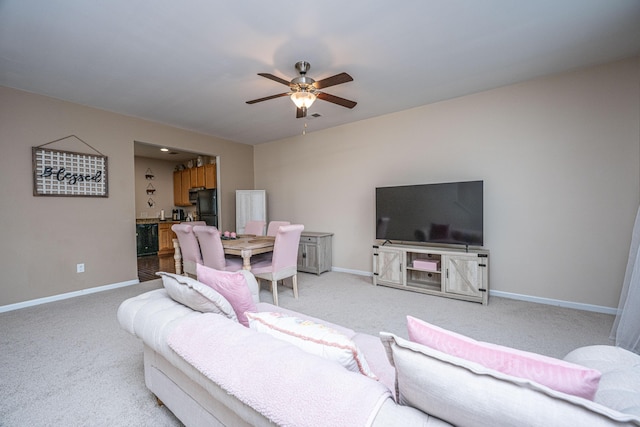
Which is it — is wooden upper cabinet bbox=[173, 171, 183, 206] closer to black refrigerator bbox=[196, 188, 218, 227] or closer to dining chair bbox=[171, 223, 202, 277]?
black refrigerator bbox=[196, 188, 218, 227]

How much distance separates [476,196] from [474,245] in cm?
63

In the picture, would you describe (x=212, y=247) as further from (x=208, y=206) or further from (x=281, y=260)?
(x=208, y=206)

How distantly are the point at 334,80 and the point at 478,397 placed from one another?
7.80 ft

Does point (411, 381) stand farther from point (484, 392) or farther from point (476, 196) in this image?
point (476, 196)

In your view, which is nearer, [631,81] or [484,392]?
[484,392]

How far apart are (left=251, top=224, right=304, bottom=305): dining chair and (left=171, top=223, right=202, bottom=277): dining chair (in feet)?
2.54

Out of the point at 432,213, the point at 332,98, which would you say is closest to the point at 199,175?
the point at 332,98

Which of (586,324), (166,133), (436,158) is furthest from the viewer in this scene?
(166,133)

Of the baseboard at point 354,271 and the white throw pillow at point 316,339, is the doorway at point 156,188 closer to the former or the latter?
the baseboard at point 354,271

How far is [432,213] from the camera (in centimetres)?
361

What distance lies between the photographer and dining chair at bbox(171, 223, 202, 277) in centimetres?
339

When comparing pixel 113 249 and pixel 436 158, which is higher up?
pixel 436 158

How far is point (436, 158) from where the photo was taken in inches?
152

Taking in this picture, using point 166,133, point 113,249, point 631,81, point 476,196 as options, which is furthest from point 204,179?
point 631,81
